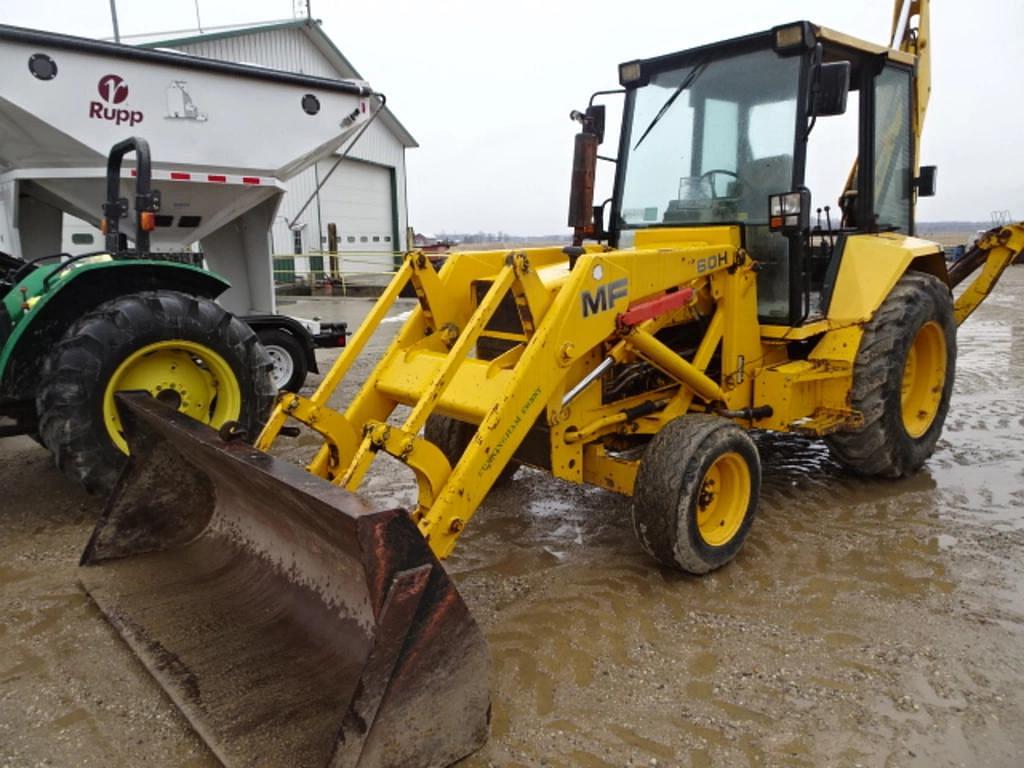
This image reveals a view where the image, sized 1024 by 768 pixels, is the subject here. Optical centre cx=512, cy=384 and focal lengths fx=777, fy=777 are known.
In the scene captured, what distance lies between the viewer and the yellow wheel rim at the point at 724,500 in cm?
352

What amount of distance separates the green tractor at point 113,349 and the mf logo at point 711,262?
7.53 ft

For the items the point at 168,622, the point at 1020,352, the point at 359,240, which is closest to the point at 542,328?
the point at 168,622

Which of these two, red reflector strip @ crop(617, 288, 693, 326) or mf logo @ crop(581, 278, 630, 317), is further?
red reflector strip @ crop(617, 288, 693, 326)

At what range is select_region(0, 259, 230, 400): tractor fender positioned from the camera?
3.94 metres

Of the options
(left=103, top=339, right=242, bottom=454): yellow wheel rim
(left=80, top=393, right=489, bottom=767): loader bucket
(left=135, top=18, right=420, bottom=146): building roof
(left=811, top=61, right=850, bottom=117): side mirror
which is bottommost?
(left=80, top=393, right=489, bottom=767): loader bucket

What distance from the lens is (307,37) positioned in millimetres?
19234

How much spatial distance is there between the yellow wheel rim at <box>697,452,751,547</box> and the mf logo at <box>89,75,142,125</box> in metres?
5.00

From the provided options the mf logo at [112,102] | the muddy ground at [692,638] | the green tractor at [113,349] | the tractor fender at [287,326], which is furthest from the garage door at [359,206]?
the muddy ground at [692,638]

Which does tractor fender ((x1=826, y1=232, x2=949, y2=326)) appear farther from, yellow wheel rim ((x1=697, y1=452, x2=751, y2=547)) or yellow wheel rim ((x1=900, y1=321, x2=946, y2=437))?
yellow wheel rim ((x1=697, y1=452, x2=751, y2=547))

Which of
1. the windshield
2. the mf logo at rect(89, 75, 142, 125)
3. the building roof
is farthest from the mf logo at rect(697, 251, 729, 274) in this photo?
the building roof

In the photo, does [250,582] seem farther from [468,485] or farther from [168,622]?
[468,485]

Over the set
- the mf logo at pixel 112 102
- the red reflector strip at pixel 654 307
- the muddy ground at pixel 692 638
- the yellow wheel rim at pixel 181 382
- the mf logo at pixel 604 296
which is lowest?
the muddy ground at pixel 692 638

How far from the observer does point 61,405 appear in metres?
3.72

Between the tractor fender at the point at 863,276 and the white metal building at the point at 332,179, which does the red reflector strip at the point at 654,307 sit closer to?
the tractor fender at the point at 863,276
